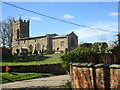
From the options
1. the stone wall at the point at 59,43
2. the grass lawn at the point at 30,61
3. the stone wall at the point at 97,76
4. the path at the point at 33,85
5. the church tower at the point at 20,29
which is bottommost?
the path at the point at 33,85

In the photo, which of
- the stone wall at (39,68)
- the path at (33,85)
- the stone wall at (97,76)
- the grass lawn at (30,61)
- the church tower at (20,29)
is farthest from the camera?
the church tower at (20,29)

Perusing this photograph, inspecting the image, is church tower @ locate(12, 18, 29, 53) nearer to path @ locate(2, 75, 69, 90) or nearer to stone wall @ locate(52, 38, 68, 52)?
stone wall @ locate(52, 38, 68, 52)

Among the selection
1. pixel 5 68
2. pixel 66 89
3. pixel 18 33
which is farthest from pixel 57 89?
pixel 18 33

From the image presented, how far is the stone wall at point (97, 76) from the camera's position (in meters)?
5.73

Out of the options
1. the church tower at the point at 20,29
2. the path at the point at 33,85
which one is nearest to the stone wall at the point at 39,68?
the path at the point at 33,85

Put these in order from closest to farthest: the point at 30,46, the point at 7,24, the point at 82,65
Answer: the point at 82,65 → the point at 7,24 → the point at 30,46

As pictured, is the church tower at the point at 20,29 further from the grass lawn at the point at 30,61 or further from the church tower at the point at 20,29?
the grass lawn at the point at 30,61

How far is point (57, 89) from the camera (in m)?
10.0

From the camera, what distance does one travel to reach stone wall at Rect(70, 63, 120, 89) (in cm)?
573

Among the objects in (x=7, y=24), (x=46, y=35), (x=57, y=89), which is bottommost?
(x=57, y=89)

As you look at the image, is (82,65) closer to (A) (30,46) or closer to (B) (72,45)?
(B) (72,45)

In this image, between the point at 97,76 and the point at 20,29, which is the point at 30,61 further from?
the point at 20,29

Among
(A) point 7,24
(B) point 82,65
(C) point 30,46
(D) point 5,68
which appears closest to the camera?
(B) point 82,65

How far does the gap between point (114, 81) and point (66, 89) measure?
4.50 m
